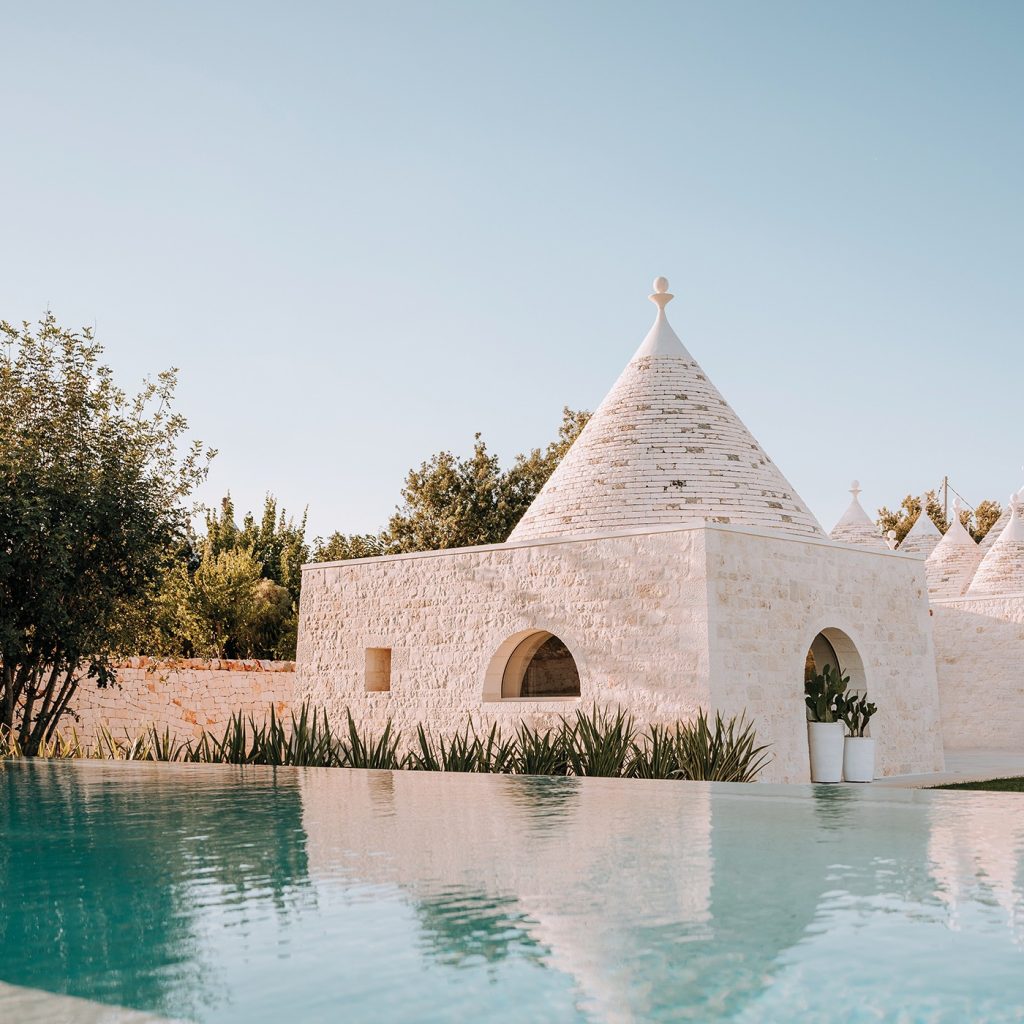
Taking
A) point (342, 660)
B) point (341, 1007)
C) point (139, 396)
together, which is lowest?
point (341, 1007)

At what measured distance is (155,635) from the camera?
700 inches

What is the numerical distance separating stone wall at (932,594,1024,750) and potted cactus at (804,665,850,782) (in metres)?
10.2

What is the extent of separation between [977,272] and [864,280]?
2.64 m

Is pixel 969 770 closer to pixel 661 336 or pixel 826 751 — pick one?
pixel 826 751

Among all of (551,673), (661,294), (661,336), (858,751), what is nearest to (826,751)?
(858,751)

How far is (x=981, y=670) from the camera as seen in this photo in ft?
79.6

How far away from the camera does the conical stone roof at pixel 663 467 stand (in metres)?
16.4

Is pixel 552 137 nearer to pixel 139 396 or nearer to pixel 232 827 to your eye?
pixel 139 396

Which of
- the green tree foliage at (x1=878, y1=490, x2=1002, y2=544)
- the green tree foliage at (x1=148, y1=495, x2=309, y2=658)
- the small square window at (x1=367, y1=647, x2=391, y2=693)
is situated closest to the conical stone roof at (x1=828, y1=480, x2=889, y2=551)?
the small square window at (x1=367, y1=647, x2=391, y2=693)

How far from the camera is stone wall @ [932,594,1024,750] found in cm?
2378

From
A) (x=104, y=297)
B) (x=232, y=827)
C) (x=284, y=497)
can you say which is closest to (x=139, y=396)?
(x=104, y=297)

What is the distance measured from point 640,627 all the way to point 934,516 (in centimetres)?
4319

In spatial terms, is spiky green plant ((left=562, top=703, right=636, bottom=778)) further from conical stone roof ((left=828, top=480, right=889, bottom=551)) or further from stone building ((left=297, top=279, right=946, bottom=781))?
conical stone roof ((left=828, top=480, right=889, bottom=551))

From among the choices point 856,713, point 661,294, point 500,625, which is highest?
point 661,294
